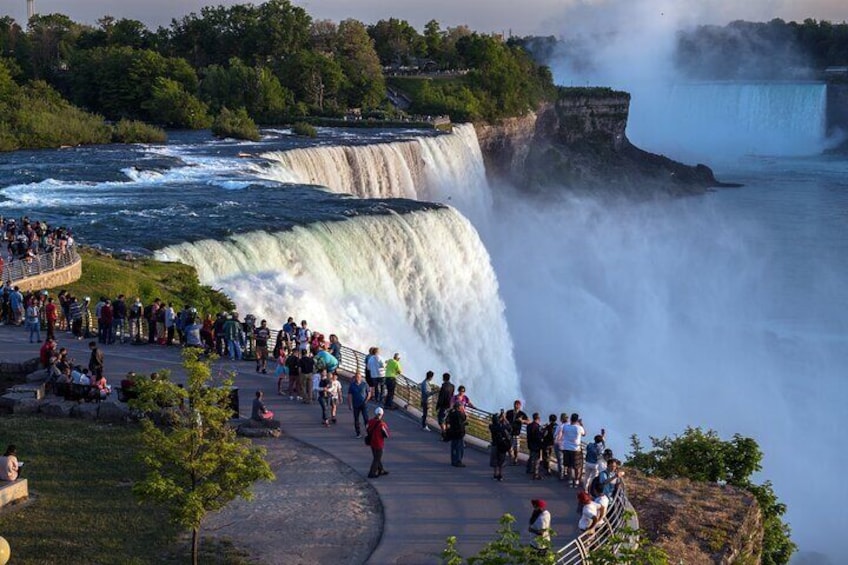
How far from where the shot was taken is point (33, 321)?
19953mm

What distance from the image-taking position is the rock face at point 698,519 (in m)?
13.1

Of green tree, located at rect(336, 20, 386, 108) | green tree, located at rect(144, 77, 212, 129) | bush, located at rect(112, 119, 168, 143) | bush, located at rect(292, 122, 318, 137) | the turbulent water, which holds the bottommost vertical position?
the turbulent water

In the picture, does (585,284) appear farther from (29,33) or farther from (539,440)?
(29,33)

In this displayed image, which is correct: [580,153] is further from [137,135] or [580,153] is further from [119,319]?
[119,319]

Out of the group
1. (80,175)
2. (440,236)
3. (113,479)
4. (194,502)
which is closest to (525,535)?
(194,502)

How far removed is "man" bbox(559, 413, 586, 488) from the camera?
1378 centimetres

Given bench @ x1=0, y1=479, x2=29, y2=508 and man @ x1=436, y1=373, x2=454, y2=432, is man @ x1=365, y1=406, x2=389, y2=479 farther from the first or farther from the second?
bench @ x1=0, y1=479, x2=29, y2=508

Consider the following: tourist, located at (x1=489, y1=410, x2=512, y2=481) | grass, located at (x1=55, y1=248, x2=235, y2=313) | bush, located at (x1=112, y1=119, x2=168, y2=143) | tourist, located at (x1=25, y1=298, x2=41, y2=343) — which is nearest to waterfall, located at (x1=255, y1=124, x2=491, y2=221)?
bush, located at (x1=112, y1=119, x2=168, y2=143)

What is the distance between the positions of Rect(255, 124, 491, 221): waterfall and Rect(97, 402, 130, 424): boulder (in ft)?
87.7

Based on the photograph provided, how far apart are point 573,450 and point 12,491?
6.77m

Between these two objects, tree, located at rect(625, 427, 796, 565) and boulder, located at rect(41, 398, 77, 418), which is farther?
tree, located at rect(625, 427, 796, 565)

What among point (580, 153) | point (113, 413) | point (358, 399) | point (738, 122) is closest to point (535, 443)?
point (358, 399)

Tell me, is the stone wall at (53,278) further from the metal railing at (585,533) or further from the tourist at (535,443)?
the tourist at (535,443)

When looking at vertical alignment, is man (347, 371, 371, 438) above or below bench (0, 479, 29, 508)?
above
